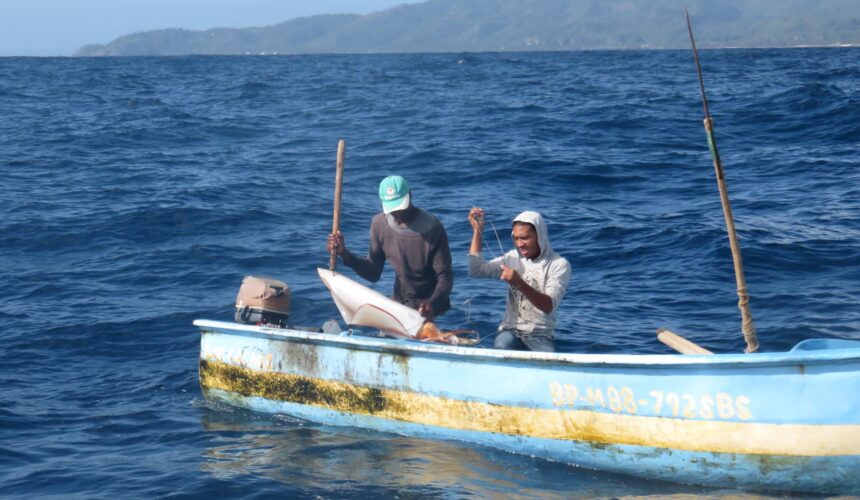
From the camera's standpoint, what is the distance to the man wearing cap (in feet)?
25.9

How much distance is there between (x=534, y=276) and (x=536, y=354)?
1.03 meters

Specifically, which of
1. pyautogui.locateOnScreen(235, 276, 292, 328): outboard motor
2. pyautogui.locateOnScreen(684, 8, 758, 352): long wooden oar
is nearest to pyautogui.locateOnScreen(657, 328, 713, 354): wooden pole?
pyautogui.locateOnScreen(684, 8, 758, 352): long wooden oar

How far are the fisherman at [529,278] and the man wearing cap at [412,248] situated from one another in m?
0.54

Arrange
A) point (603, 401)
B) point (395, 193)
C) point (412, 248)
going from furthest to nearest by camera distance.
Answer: point (412, 248) → point (395, 193) → point (603, 401)

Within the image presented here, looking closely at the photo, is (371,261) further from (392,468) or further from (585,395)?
(585,395)

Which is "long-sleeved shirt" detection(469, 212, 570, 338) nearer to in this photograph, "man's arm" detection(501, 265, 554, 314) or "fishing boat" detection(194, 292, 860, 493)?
"man's arm" detection(501, 265, 554, 314)

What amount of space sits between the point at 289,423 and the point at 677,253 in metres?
6.40

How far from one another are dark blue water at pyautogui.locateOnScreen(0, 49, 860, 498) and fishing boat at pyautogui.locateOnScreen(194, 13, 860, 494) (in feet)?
0.64

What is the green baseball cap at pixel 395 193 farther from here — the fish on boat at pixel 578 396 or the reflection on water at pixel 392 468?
the reflection on water at pixel 392 468

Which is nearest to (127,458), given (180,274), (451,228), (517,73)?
(180,274)

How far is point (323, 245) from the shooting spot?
13664mm

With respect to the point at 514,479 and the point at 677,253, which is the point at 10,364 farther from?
the point at 677,253

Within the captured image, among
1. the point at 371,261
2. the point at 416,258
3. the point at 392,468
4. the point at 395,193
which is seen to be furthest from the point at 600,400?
the point at 371,261

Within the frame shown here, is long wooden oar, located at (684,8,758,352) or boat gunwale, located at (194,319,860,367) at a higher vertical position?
long wooden oar, located at (684,8,758,352)
